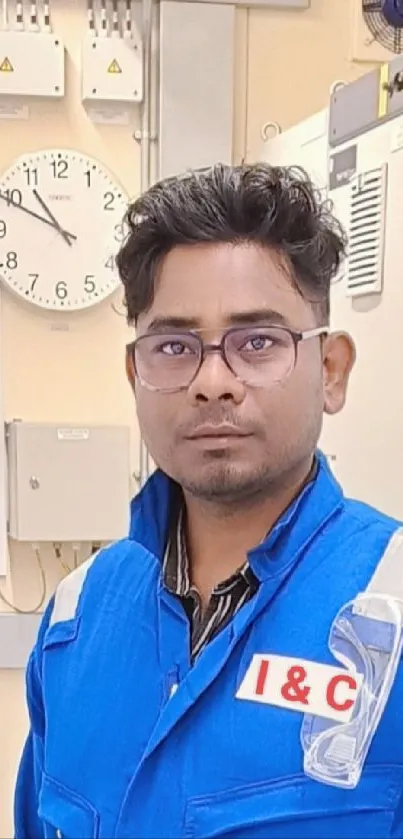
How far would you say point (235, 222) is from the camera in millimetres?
962

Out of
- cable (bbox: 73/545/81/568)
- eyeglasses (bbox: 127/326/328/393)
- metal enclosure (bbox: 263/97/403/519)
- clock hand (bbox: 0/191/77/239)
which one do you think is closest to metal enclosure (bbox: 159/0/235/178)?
clock hand (bbox: 0/191/77/239)

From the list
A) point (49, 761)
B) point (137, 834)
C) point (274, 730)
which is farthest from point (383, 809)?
point (49, 761)

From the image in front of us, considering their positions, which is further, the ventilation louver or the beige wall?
the beige wall

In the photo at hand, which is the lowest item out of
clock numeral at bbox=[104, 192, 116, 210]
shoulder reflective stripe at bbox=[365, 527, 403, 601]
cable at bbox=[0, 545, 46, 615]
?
cable at bbox=[0, 545, 46, 615]

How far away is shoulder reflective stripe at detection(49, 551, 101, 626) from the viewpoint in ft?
3.65

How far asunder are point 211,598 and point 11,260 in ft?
4.74

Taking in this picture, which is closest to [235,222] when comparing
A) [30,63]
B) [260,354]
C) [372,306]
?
[260,354]

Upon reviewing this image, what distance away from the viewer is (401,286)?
1.54m

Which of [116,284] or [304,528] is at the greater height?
[116,284]

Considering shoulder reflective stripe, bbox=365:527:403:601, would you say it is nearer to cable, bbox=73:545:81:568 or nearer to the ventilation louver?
the ventilation louver

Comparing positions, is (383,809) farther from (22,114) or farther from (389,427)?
Answer: (22,114)

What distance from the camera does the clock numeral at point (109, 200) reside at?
2293mm

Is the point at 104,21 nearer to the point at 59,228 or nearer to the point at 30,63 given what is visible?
the point at 30,63

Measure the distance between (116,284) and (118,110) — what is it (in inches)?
16.7
